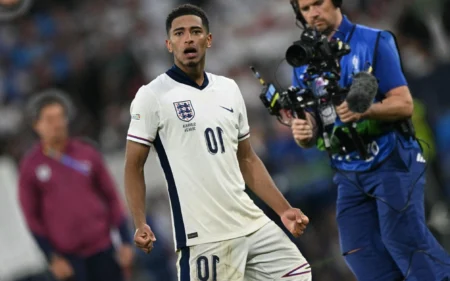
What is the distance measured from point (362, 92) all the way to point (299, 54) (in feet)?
1.75

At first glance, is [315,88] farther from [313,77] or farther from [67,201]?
[67,201]


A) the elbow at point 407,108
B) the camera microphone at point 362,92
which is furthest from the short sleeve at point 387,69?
Answer: the camera microphone at point 362,92

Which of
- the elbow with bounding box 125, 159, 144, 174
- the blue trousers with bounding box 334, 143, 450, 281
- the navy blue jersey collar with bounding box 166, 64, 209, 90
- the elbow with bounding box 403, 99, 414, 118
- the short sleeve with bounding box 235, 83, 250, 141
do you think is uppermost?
the navy blue jersey collar with bounding box 166, 64, 209, 90

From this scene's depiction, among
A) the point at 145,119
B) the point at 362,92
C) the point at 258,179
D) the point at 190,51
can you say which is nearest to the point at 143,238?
the point at 145,119

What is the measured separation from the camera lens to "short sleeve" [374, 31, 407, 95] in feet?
1.55

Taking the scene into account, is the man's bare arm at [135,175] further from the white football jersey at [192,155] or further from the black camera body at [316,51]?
the black camera body at [316,51]

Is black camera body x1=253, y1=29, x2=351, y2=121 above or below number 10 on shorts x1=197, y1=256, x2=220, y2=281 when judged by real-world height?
above

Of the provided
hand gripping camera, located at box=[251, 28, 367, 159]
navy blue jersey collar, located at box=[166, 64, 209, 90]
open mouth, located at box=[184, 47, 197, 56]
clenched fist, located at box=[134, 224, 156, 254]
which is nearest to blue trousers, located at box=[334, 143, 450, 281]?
hand gripping camera, located at box=[251, 28, 367, 159]

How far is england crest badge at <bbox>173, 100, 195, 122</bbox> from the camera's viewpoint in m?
6.34

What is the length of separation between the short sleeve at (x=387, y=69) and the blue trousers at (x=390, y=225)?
0.39 meters

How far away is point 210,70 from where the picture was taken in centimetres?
1455

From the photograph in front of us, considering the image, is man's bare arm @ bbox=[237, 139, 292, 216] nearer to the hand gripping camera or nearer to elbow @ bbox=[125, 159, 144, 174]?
the hand gripping camera

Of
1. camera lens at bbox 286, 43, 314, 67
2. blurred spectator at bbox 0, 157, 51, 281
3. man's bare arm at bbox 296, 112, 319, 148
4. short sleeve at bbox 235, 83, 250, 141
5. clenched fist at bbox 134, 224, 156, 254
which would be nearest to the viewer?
clenched fist at bbox 134, 224, 156, 254

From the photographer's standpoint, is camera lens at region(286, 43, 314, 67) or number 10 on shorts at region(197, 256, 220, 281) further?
camera lens at region(286, 43, 314, 67)
